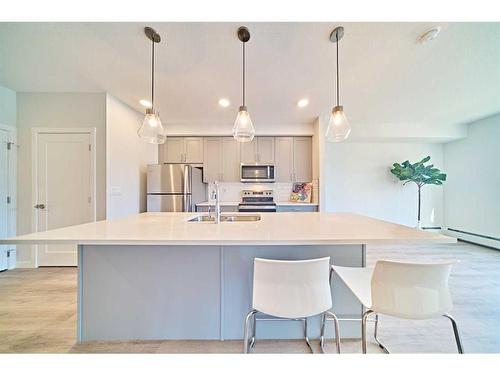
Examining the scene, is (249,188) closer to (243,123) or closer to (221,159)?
(221,159)

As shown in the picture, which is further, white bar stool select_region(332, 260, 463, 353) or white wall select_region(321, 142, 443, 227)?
white wall select_region(321, 142, 443, 227)

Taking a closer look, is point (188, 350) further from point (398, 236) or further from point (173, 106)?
point (173, 106)

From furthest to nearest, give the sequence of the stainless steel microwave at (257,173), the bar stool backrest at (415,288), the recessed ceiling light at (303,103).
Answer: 1. the stainless steel microwave at (257,173)
2. the recessed ceiling light at (303,103)
3. the bar stool backrest at (415,288)

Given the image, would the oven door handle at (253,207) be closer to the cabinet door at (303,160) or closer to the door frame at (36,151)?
the cabinet door at (303,160)

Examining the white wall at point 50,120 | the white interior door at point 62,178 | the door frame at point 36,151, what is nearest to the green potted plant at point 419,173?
the white wall at point 50,120

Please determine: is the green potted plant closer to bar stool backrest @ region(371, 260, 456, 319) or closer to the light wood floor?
the light wood floor

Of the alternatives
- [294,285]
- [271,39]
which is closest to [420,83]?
[271,39]

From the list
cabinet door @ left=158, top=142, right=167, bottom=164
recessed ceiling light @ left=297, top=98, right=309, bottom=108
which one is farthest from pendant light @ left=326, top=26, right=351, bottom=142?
cabinet door @ left=158, top=142, right=167, bottom=164

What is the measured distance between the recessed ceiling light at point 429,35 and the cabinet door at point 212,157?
3229mm

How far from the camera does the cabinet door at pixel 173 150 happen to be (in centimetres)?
443

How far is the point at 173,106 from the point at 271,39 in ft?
6.96

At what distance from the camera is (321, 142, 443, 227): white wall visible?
496cm

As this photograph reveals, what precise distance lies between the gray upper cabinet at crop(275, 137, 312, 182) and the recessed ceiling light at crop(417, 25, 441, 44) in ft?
8.06
